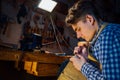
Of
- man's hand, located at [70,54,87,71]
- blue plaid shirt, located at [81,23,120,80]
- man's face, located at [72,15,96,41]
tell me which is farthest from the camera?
man's face, located at [72,15,96,41]

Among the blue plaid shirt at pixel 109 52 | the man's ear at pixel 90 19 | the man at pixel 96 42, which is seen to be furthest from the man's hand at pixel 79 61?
the man's ear at pixel 90 19

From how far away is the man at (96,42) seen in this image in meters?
1.40

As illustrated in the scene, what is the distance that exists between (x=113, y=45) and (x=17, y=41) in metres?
3.89

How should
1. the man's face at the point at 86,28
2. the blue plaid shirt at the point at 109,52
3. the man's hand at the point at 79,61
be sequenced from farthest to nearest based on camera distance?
the man's face at the point at 86,28
the man's hand at the point at 79,61
the blue plaid shirt at the point at 109,52

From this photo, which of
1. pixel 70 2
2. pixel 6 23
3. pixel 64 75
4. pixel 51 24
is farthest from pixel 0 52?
pixel 70 2

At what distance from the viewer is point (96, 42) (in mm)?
1536

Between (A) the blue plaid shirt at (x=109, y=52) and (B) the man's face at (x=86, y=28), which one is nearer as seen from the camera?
(A) the blue plaid shirt at (x=109, y=52)

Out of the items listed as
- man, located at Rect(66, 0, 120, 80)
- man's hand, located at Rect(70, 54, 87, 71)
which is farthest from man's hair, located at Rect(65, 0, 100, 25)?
man's hand, located at Rect(70, 54, 87, 71)

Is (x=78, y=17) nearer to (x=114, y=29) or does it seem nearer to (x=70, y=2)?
(x=114, y=29)

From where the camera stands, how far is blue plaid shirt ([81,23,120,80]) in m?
1.39

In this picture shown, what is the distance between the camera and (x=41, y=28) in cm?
572

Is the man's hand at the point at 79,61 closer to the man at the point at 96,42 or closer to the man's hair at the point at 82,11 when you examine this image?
the man at the point at 96,42

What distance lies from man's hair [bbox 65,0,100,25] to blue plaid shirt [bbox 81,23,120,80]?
351mm

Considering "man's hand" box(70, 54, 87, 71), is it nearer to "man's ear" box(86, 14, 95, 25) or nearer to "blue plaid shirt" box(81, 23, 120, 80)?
"blue plaid shirt" box(81, 23, 120, 80)
